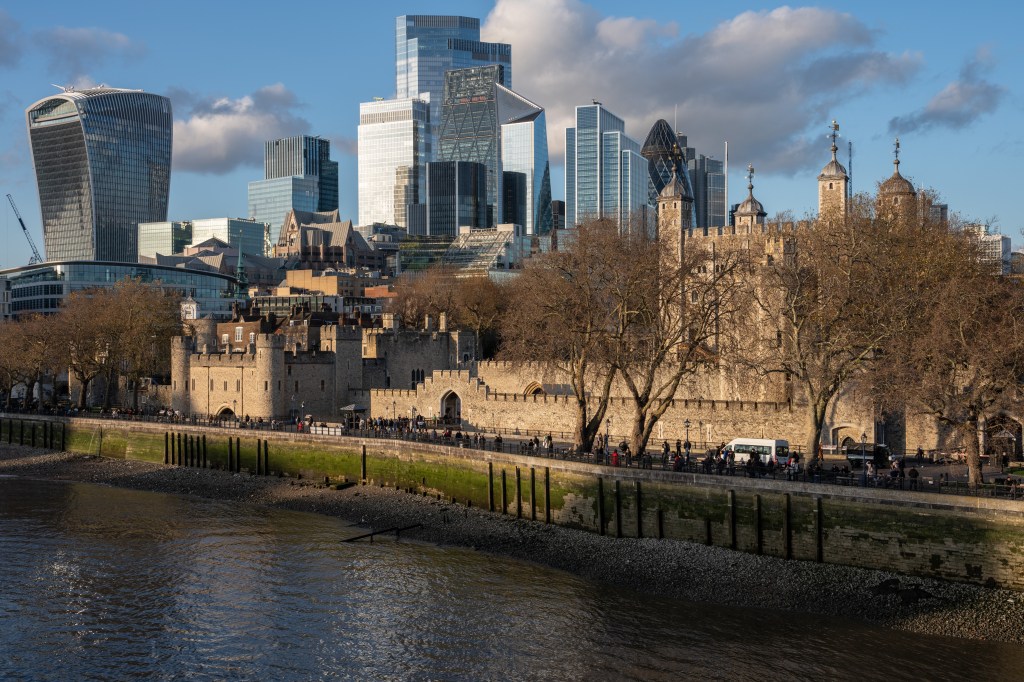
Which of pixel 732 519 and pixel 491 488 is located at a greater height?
pixel 491 488

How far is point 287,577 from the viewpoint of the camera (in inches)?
1615

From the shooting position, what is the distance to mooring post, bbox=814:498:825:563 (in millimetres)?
38125

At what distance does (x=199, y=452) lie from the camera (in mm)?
69188

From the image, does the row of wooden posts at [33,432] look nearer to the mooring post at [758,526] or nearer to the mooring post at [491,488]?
the mooring post at [491,488]

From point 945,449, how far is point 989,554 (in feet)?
53.8

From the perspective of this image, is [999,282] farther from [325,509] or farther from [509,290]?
[509,290]

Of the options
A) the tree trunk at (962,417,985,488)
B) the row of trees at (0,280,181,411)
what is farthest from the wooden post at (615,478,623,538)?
the row of trees at (0,280,181,411)

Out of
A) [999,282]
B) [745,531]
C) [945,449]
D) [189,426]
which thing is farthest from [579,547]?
[189,426]

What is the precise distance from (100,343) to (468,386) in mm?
36829

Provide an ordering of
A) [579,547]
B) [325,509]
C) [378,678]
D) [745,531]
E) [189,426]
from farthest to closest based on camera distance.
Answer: [189,426]
[325,509]
[579,547]
[745,531]
[378,678]

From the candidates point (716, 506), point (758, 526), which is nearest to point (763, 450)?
point (716, 506)

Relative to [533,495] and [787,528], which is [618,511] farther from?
[787,528]

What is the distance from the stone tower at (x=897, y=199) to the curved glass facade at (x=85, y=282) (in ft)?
A: 370

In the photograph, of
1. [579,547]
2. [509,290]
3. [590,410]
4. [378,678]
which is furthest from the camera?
[509,290]
